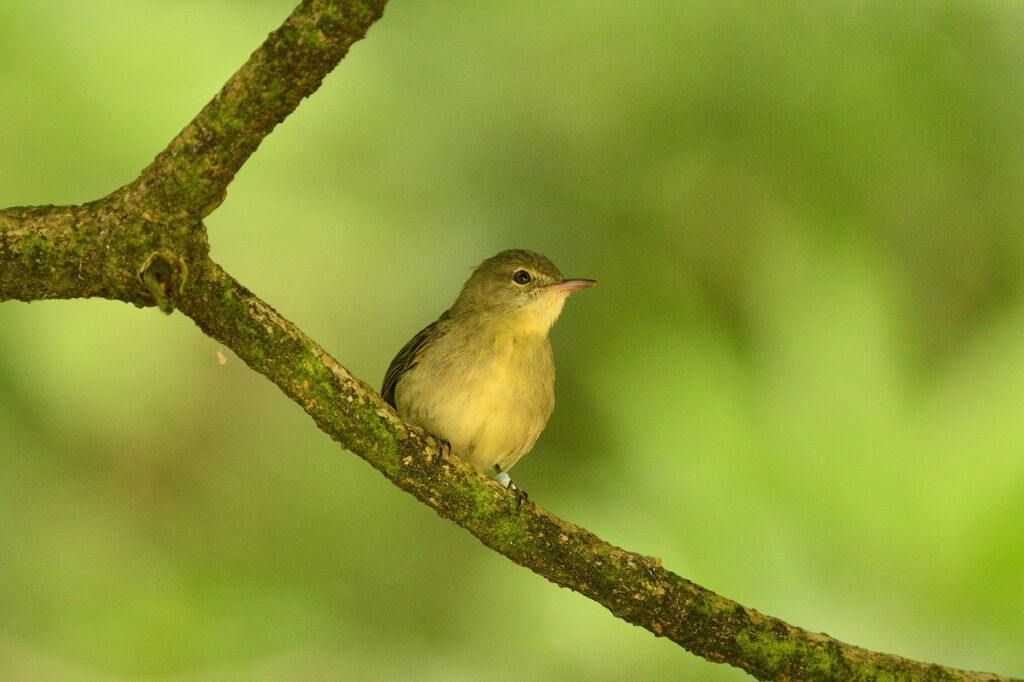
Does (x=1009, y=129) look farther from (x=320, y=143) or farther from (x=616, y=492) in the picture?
(x=320, y=143)

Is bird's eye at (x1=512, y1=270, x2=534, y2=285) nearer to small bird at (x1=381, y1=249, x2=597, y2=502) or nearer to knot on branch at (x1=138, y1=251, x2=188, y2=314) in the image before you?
small bird at (x1=381, y1=249, x2=597, y2=502)

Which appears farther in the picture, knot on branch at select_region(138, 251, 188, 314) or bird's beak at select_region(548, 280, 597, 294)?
bird's beak at select_region(548, 280, 597, 294)

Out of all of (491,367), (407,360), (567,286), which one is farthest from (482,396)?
(567,286)

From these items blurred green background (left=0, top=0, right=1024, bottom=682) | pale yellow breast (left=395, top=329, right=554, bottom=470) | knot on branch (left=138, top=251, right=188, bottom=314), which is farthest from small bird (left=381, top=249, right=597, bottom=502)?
knot on branch (left=138, top=251, right=188, bottom=314)

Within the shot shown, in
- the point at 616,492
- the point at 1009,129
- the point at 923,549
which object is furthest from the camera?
the point at 1009,129

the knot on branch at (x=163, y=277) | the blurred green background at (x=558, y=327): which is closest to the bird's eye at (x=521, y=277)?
the blurred green background at (x=558, y=327)

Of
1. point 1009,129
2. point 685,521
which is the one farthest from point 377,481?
point 1009,129
